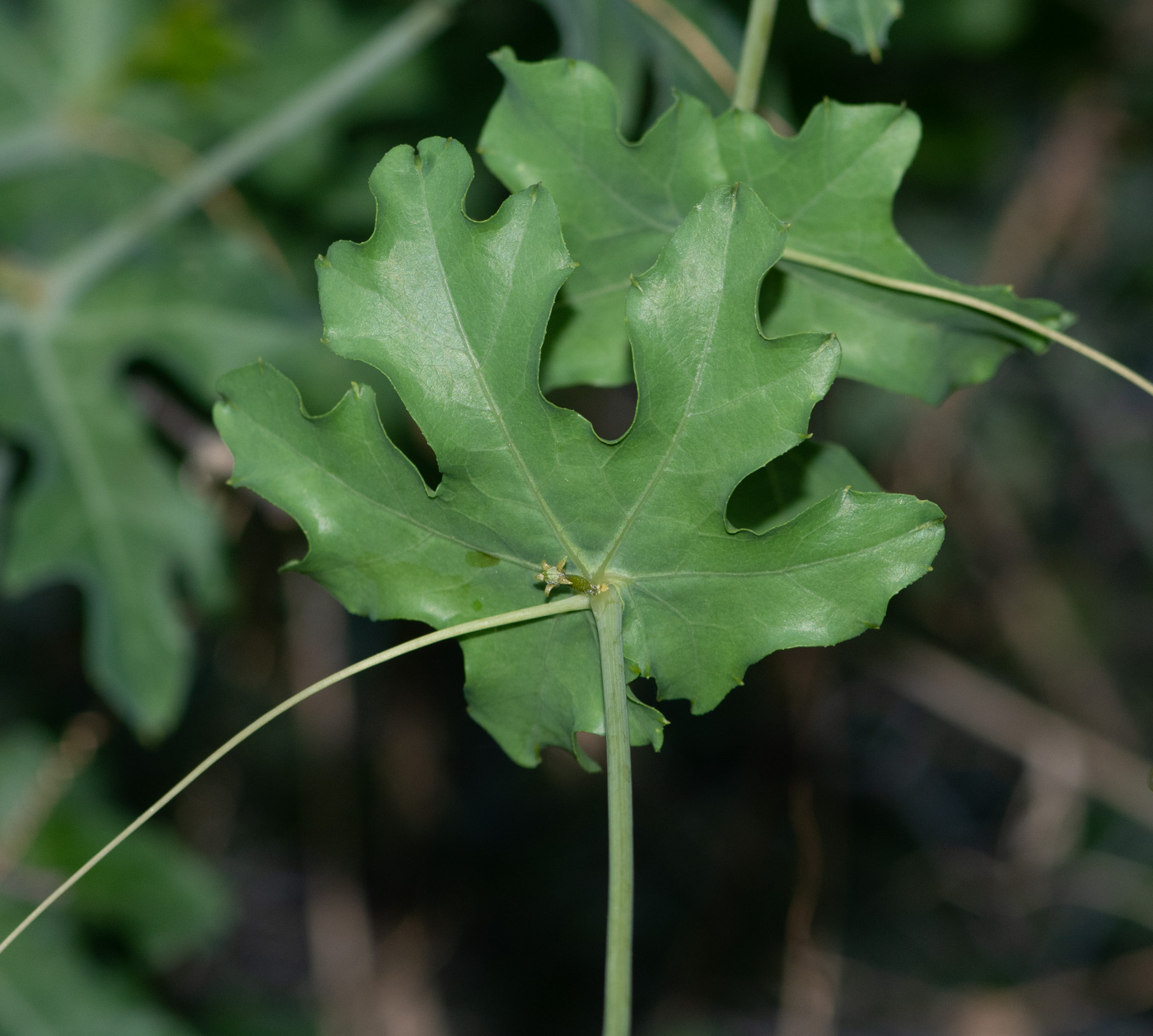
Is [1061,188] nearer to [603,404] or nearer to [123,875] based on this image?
[603,404]

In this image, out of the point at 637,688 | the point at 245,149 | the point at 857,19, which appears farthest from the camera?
the point at 245,149

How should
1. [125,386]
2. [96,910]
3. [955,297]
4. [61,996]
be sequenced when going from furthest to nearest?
1. [96,910]
2. [61,996]
3. [125,386]
4. [955,297]

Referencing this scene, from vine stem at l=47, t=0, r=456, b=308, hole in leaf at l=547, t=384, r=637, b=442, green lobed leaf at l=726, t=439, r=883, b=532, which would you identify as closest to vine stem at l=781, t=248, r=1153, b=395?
green lobed leaf at l=726, t=439, r=883, b=532

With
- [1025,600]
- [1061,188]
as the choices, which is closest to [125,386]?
[1061,188]

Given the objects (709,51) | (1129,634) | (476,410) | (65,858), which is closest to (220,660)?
(65,858)

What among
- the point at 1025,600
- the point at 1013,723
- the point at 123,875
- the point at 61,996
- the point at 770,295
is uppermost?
the point at 770,295

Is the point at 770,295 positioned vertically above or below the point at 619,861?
above
